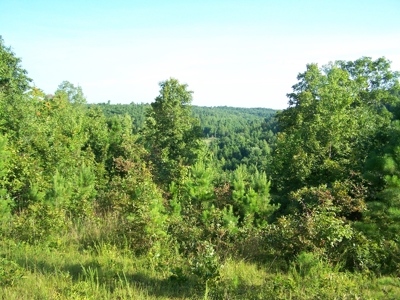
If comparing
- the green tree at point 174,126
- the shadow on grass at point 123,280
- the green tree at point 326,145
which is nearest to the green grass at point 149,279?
the shadow on grass at point 123,280

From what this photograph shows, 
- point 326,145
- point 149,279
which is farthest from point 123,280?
point 326,145

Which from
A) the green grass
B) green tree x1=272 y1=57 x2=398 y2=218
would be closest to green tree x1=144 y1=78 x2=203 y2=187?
green tree x1=272 y1=57 x2=398 y2=218

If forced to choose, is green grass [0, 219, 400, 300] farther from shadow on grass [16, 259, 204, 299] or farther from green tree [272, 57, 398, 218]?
green tree [272, 57, 398, 218]

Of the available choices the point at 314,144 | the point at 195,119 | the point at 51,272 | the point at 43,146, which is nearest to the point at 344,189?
the point at 51,272

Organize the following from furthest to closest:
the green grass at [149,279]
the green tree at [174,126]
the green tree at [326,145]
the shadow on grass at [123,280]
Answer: the green tree at [174,126] → the green tree at [326,145] → the shadow on grass at [123,280] → the green grass at [149,279]

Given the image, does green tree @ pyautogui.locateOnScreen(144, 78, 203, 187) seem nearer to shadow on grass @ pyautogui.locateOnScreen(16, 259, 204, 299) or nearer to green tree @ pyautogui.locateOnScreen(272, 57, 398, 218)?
green tree @ pyautogui.locateOnScreen(272, 57, 398, 218)

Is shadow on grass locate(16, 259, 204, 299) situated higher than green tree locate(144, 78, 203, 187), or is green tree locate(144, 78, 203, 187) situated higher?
green tree locate(144, 78, 203, 187)

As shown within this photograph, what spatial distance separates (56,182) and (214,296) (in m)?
7.16

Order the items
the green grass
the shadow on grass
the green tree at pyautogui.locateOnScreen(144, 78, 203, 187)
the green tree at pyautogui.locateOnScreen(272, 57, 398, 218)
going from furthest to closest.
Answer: the green tree at pyautogui.locateOnScreen(144, 78, 203, 187) → the green tree at pyautogui.locateOnScreen(272, 57, 398, 218) → the shadow on grass → the green grass

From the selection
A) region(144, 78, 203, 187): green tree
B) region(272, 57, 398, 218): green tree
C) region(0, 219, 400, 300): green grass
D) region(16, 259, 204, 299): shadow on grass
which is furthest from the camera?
region(144, 78, 203, 187): green tree

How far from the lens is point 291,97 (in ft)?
66.0

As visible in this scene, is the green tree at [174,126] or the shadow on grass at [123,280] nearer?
the shadow on grass at [123,280]

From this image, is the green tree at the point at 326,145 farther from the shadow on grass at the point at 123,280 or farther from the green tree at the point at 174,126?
the shadow on grass at the point at 123,280

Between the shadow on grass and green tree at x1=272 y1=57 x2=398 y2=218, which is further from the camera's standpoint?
green tree at x1=272 y1=57 x2=398 y2=218
